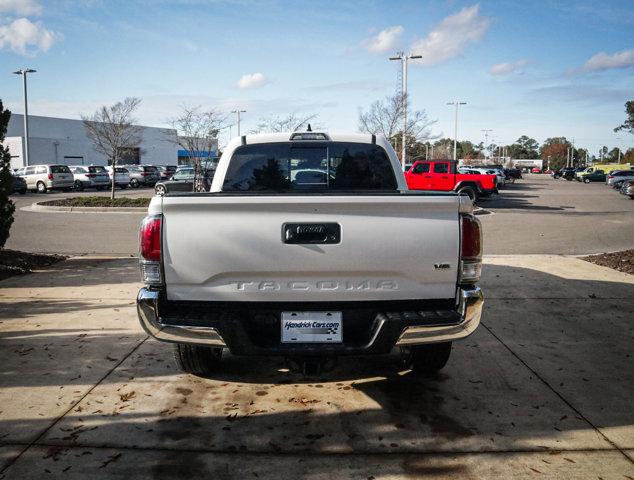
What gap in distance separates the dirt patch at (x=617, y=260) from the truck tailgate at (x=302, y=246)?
7030mm

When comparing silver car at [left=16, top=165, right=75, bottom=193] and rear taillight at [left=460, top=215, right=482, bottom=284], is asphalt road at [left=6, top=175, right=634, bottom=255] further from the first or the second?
silver car at [left=16, top=165, right=75, bottom=193]

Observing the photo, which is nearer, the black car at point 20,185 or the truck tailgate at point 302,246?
the truck tailgate at point 302,246

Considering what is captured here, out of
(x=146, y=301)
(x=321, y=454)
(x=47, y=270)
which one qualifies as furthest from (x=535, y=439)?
(x=47, y=270)

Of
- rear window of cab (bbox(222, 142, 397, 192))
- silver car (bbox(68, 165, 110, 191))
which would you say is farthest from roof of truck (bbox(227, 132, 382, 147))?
silver car (bbox(68, 165, 110, 191))

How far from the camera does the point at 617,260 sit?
984 cm

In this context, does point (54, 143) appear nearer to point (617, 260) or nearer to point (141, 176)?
point (141, 176)

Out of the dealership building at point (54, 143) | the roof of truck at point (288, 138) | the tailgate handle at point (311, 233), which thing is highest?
the dealership building at point (54, 143)

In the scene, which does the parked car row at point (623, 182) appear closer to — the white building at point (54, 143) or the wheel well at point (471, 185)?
the wheel well at point (471, 185)

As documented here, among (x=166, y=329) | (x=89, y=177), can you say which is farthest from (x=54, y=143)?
(x=166, y=329)

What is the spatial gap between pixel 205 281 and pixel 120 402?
4.17ft

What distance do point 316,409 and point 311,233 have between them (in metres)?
1.33

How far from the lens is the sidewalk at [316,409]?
124 inches

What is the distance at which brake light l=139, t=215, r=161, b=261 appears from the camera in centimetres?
336

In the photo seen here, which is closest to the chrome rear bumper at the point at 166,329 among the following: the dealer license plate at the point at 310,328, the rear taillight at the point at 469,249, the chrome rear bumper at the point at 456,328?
the dealer license plate at the point at 310,328
